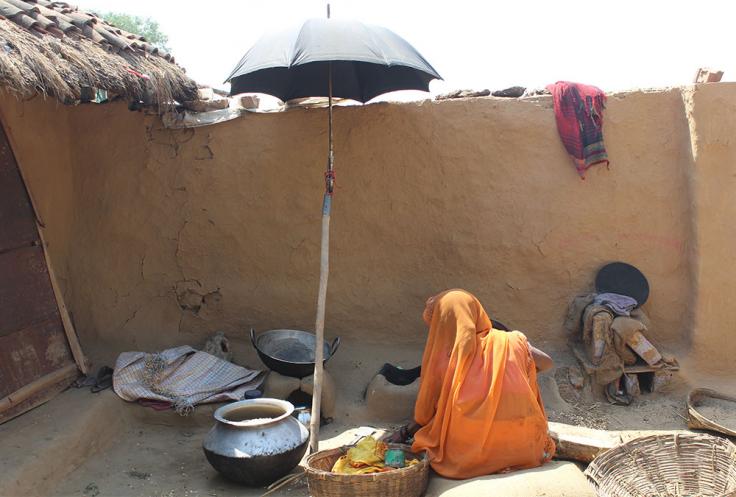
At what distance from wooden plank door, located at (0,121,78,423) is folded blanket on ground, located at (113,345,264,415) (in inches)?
15.9

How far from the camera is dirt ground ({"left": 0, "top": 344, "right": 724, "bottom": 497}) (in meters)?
3.68

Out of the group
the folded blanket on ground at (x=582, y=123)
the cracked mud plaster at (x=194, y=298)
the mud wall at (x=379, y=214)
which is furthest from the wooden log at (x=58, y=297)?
the folded blanket on ground at (x=582, y=123)

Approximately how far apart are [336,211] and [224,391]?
1.52m

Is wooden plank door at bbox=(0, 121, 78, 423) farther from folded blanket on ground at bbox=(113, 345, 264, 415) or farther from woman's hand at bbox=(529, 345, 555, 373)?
woman's hand at bbox=(529, 345, 555, 373)

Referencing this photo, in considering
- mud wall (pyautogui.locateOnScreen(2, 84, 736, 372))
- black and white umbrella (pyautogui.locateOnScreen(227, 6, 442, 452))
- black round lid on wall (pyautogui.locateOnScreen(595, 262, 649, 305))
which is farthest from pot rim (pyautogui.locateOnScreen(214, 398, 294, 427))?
black round lid on wall (pyautogui.locateOnScreen(595, 262, 649, 305))

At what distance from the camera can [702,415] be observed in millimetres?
4488

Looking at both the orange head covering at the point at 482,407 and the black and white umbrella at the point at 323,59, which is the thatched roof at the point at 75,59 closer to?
the black and white umbrella at the point at 323,59

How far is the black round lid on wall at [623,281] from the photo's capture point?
4951 millimetres

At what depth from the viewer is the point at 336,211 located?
534 centimetres

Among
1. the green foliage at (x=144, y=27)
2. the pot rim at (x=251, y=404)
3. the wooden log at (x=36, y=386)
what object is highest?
the green foliage at (x=144, y=27)

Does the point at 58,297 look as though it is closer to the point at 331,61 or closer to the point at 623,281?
the point at 331,61

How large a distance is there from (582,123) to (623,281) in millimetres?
1131

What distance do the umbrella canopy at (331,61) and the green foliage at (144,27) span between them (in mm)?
16478

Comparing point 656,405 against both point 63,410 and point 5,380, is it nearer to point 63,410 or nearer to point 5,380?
point 63,410
